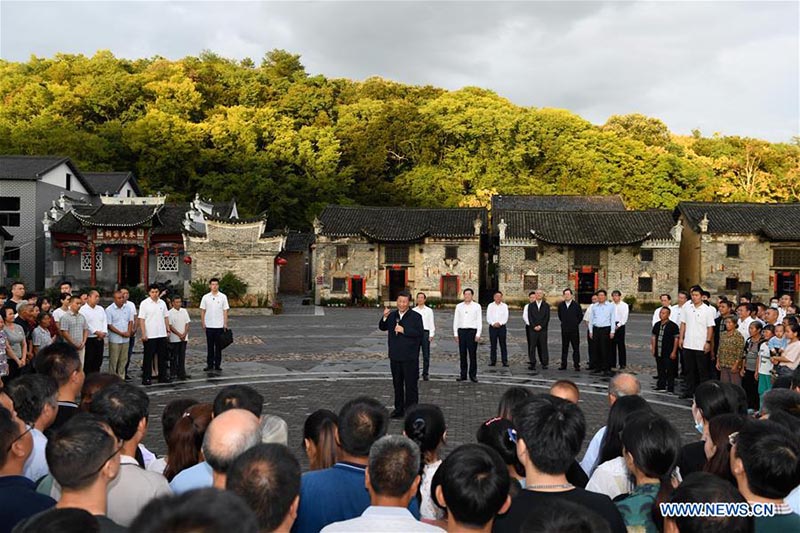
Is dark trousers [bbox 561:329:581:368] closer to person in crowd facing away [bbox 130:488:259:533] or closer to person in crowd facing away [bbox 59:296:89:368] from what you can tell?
person in crowd facing away [bbox 59:296:89:368]

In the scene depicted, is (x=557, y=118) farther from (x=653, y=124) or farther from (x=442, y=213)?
(x=442, y=213)

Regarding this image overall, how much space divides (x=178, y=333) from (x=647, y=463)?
34.9 ft

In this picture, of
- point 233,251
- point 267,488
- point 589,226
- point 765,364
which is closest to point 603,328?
point 765,364

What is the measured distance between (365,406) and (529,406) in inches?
40.4

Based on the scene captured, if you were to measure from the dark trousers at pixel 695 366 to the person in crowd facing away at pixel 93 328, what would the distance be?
10.4 metres

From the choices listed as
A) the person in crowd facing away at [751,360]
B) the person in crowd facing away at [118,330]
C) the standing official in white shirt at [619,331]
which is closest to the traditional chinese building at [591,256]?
the standing official in white shirt at [619,331]

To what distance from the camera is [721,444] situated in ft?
13.2

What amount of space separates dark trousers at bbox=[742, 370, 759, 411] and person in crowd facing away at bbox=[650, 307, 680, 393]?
6.65 feet

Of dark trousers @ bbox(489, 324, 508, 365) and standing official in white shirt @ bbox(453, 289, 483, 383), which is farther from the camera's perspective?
dark trousers @ bbox(489, 324, 508, 365)

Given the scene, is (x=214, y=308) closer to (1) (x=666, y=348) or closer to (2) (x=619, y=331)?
(2) (x=619, y=331)

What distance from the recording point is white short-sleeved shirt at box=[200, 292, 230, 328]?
44.3 feet

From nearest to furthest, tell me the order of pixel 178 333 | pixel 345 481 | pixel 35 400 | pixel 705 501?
pixel 705 501
pixel 345 481
pixel 35 400
pixel 178 333

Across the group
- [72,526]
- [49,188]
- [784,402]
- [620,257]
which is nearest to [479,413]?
[784,402]

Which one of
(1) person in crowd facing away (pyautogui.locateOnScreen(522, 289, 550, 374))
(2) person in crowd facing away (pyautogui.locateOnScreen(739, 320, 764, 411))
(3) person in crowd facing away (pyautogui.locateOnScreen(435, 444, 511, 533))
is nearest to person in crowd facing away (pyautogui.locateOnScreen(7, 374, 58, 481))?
(3) person in crowd facing away (pyautogui.locateOnScreen(435, 444, 511, 533))
